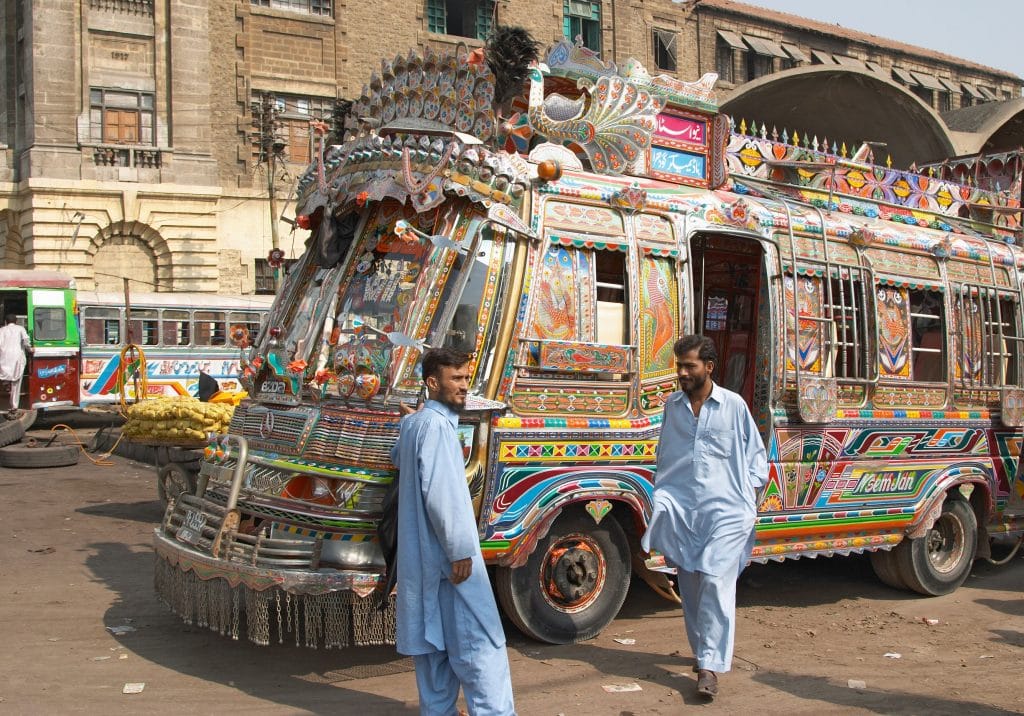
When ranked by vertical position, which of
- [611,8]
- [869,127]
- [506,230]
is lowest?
[506,230]

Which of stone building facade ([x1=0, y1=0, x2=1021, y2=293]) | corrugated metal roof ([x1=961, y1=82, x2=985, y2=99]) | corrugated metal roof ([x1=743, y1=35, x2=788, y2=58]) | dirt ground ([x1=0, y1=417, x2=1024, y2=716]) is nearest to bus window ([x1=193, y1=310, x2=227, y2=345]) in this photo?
stone building facade ([x1=0, y1=0, x2=1021, y2=293])

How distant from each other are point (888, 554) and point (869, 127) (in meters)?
6.66

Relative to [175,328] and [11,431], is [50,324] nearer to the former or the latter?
[175,328]

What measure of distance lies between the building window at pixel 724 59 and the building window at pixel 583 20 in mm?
4710

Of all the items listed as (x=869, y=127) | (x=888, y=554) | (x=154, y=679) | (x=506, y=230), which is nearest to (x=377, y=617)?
(x=154, y=679)

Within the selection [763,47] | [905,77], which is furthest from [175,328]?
[905,77]

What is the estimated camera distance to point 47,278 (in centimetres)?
2039

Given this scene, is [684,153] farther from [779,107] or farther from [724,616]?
[779,107]

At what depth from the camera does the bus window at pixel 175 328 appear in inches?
852

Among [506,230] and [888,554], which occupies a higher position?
[506,230]

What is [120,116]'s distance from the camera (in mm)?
27844

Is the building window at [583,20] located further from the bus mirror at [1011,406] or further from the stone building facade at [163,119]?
the bus mirror at [1011,406]

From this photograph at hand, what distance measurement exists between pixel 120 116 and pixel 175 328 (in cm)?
915

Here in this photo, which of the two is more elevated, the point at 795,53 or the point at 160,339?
the point at 795,53
